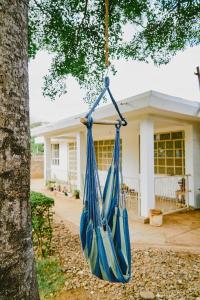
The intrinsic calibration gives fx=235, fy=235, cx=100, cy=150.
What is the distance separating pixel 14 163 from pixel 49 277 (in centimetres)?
242

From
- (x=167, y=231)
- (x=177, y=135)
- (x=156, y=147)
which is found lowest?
(x=167, y=231)

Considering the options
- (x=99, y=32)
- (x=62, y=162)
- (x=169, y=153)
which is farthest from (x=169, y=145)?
(x=62, y=162)

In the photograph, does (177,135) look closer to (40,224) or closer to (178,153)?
(178,153)

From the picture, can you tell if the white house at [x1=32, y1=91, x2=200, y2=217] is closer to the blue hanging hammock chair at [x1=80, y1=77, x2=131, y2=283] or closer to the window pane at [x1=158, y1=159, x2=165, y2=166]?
the window pane at [x1=158, y1=159, x2=165, y2=166]

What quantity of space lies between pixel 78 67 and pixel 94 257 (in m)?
2.90

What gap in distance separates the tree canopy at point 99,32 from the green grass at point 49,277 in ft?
8.22

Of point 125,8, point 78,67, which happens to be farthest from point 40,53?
point 125,8

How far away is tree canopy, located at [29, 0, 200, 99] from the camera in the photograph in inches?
Result: 138

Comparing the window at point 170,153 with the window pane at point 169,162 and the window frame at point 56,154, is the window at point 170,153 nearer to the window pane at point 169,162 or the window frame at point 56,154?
the window pane at point 169,162

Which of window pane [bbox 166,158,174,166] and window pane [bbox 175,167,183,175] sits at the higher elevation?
window pane [bbox 166,158,174,166]

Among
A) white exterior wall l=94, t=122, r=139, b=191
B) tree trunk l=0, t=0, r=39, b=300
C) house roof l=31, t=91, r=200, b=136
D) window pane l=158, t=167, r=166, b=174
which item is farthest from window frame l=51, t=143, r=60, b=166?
tree trunk l=0, t=0, r=39, b=300

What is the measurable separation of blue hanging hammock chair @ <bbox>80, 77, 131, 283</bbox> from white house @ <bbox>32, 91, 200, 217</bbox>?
2.90 metres

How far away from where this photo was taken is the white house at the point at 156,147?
5117 mm

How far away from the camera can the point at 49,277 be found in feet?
9.34
